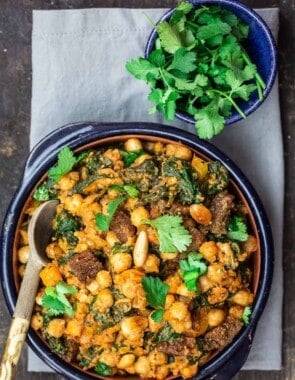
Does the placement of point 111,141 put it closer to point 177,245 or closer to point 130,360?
point 177,245

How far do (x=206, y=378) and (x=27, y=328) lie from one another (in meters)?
0.57

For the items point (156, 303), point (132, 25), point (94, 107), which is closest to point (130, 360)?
point (156, 303)

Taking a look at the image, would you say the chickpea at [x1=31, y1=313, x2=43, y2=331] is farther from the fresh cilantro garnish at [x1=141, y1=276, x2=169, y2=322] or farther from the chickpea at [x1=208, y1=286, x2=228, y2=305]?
the chickpea at [x1=208, y1=286, x2=228, y2=305]

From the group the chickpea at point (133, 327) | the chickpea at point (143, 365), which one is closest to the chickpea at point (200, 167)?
the chickpea at point (133, 327)

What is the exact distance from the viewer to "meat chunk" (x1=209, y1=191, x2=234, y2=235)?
79.7 inches

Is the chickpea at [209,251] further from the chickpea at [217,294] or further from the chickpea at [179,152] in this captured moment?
the chickpea at [179,152]

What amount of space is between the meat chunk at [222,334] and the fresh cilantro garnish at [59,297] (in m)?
0.42

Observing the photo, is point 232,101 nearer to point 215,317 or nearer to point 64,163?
point 64,163

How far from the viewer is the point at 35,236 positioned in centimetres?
207

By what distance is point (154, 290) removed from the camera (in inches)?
76.3

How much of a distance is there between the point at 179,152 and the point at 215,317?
0.51m

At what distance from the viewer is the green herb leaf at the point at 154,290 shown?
1932mm

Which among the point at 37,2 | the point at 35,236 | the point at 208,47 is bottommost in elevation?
the point at 35,236

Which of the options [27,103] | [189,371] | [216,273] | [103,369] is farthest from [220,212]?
[27,103]
